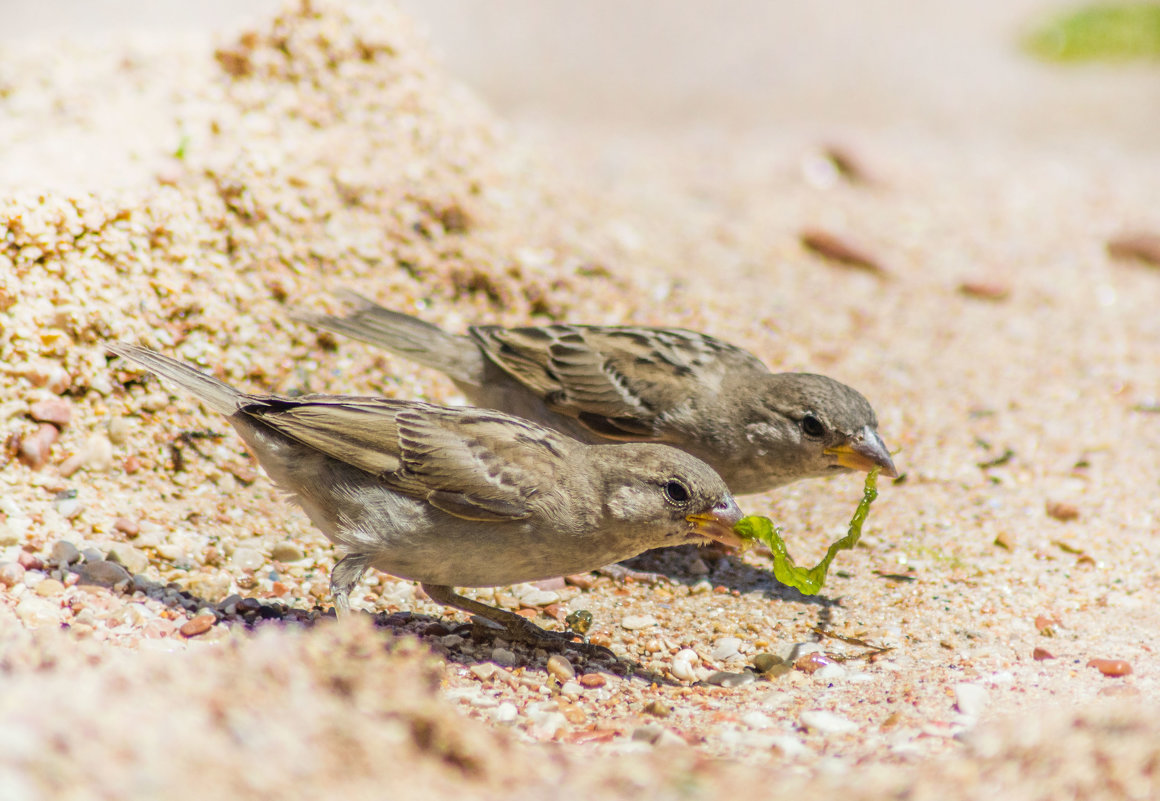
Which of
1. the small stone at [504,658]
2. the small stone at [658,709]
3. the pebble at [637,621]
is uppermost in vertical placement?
the pebble at [637,621]

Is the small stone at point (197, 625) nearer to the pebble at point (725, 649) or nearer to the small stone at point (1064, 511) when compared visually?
the pebble at point (725, 649)

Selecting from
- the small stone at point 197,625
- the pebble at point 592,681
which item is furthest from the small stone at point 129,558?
the pebble at point 592,681

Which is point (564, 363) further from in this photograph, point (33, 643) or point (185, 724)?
point (185, 724)

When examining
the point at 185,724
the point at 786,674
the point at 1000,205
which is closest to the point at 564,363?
the point at 786,674

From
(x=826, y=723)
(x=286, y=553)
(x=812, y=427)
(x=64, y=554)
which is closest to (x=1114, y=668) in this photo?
(x=826, y=723)

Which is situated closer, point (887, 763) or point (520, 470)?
point (887, 763)

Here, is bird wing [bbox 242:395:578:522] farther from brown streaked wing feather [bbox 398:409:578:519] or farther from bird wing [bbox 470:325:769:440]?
bird wing [bbox 470:325:769:440]
